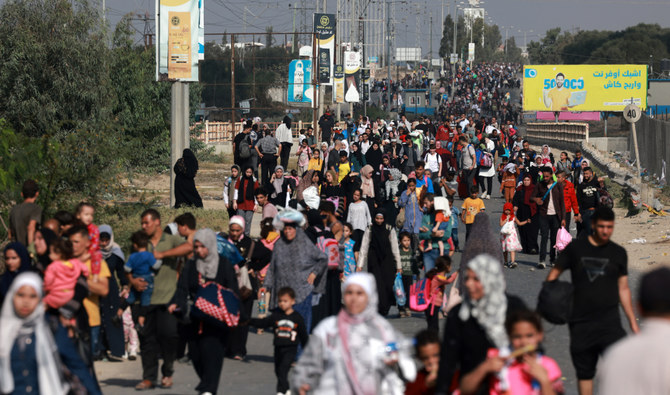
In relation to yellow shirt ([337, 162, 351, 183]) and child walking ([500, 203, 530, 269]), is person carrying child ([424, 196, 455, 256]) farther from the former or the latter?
yellow shirt ([337, 162, 351, 183])

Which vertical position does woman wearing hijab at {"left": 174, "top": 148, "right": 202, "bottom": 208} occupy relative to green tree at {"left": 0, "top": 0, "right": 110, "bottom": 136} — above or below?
below

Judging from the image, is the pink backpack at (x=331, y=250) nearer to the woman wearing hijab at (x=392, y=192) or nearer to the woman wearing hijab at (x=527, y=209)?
the woman wearing hijab at (x=527, y=209)

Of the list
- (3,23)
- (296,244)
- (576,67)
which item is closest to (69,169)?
(296,244)

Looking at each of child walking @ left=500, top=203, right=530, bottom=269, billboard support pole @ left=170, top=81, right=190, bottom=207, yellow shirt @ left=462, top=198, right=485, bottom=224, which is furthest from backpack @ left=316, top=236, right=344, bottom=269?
billboard support pole @ left=170, top=81, right=190, bottom=207

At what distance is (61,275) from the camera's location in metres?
8.18

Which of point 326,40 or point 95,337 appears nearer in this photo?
point 95,337

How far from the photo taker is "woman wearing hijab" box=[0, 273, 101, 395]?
6.02 m

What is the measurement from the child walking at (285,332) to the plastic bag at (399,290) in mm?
4027

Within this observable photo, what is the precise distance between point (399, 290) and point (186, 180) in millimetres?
7903

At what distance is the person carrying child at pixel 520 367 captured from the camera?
17.1 ft

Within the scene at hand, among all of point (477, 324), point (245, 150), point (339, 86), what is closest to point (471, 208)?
point (245, 150)

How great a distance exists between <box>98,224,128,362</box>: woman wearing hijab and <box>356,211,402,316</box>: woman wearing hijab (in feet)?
10.2

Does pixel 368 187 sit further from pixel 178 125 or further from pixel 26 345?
pixel 26 345

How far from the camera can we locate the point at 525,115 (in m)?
87.9
